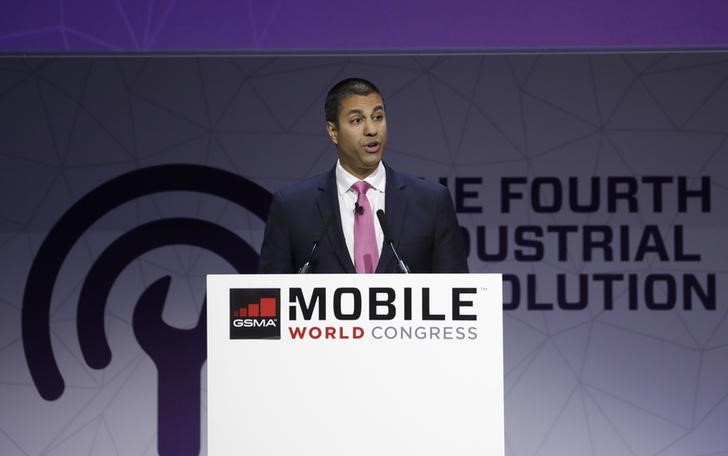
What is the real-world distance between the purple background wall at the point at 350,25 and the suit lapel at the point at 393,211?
1368 mm

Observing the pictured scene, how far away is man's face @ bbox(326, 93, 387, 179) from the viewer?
315cm

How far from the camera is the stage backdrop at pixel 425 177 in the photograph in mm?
4941

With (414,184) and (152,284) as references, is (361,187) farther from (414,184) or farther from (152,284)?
(152,284)

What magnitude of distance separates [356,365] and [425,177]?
2.42 metres

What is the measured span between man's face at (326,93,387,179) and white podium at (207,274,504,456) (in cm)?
61

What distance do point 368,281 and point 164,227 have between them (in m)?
2.62

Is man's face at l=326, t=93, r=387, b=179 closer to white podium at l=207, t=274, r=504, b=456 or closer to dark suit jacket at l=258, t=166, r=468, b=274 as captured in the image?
dark suit jacket at l=258, t=166, r=468, b=274

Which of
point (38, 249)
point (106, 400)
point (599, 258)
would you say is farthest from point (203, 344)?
point (599, 258)

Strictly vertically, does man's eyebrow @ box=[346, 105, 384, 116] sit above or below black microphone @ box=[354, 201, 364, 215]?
above

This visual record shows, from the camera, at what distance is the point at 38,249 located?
508cm

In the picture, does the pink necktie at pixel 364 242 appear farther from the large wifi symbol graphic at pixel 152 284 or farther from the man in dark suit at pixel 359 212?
the large wifi symbol graphic at pixel 152 284

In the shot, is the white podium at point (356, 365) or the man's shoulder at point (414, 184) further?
the man's shoulder at point (414, 184)

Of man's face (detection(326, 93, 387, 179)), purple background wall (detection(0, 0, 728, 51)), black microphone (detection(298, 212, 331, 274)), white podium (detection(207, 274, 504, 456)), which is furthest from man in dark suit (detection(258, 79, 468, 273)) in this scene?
purple background wall (detection(0, 0, 728, 51))

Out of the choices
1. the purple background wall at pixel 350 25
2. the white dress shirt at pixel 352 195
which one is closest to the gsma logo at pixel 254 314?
the white dress shirt at pixel 352 195
